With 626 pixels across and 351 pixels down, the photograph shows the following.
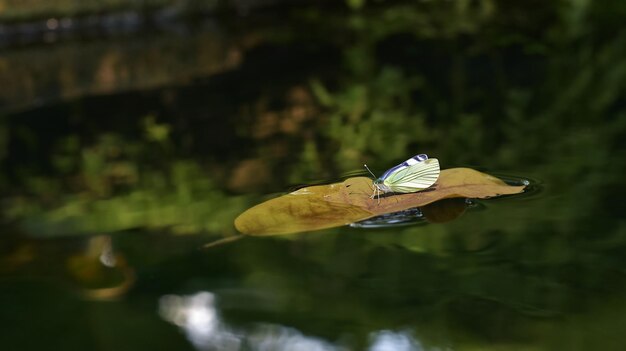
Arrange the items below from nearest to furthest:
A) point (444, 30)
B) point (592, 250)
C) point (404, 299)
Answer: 1. point (404, 299)
2. point (592, 250)
3. point (444, 30)

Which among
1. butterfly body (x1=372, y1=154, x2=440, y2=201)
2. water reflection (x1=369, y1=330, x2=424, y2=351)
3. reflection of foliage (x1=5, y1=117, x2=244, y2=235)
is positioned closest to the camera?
water reflection (x1=369, y1=330, x2=424, y2=351)

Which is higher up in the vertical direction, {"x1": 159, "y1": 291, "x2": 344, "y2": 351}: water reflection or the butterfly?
the butterfly

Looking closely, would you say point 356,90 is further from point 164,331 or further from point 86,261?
point 164,331

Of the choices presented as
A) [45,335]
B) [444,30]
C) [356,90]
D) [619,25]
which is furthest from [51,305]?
[619,25]

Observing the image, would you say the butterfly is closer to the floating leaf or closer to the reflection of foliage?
the floating leaf

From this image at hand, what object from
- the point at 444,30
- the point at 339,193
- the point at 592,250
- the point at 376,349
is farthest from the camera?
the point at 444,30

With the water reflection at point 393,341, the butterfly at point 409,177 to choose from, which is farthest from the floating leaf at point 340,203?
the water reflection at point 393,341

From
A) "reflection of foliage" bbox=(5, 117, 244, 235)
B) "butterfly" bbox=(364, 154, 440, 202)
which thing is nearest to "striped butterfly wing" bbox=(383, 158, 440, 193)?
"butterfly" bbox=(364, 154, 440, 202)
